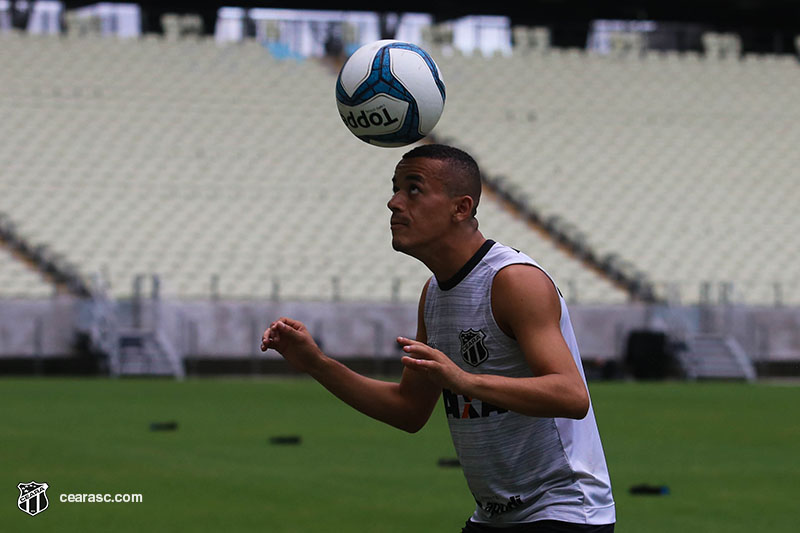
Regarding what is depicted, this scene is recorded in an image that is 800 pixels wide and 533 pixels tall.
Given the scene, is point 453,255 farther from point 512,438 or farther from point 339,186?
point 339,186

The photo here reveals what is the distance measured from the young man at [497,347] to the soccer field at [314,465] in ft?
12.9

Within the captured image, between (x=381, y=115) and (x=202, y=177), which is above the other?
(x=381, y=115)

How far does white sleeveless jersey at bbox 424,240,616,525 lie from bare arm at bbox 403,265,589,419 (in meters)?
0.09

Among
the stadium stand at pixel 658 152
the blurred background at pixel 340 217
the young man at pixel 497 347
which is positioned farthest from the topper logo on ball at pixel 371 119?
the stadium stand at pixel 658 152

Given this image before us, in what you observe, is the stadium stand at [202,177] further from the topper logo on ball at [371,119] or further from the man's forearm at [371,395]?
the man's forearm at [371,395]

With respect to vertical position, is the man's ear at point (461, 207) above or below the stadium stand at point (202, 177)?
above

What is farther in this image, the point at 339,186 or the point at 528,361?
the point at 339,186

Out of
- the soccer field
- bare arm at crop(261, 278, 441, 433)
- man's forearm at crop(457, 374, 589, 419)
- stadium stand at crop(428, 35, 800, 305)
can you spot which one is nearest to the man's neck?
bare arm at crop(261, 278, 441, 433)

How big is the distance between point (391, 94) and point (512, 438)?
72.5 inches

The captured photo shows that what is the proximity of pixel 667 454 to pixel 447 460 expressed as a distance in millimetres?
2257

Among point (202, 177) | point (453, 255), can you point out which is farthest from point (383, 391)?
point (202, 177)

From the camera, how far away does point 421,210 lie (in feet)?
14.8

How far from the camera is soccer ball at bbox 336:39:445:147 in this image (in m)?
5.67

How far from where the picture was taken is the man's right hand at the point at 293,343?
15.8 feet
